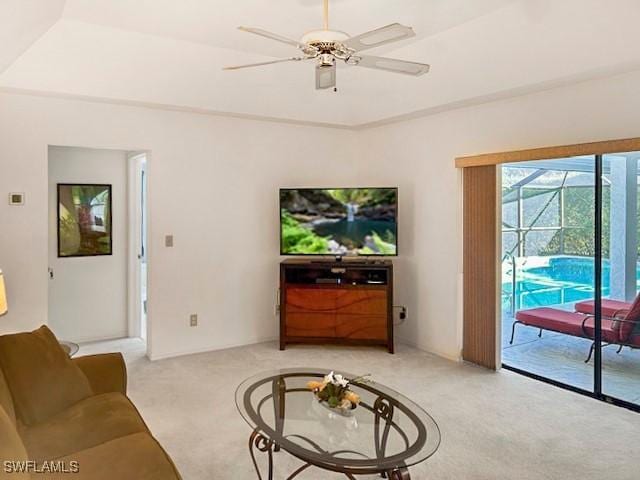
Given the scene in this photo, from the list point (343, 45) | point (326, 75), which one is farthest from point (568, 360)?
point (343, 45)

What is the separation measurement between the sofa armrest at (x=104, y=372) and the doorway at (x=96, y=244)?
2.42 m

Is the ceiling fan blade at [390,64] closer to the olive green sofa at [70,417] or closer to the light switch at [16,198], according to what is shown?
the olive green sofa at [70,417]

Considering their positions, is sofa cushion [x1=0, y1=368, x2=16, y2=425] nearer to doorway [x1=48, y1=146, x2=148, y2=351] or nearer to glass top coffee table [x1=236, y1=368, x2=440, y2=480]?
glass top coffee table [x1=236, y1=368, x2=440, y2=480]

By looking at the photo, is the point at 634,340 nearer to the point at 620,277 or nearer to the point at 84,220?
the point at 620,277

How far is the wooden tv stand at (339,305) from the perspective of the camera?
495cm

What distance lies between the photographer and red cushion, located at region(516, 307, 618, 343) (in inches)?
149

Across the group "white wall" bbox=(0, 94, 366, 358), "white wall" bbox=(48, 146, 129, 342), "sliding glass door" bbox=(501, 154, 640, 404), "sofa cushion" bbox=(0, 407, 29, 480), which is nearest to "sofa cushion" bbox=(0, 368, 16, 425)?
"sofa cushion" bbox=(0, 407, 29, 480)

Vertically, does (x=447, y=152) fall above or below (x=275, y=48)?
below

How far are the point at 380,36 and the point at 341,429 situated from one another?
1954mm

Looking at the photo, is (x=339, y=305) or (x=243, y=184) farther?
(x=243, y=184)

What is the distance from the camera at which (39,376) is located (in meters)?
2.44

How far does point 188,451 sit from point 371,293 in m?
2.52

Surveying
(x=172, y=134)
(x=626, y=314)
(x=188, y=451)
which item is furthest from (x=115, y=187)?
(x=626, y=314)

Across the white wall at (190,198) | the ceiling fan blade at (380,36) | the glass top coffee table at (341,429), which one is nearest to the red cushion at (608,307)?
the glass top coffee table at (341,429)
